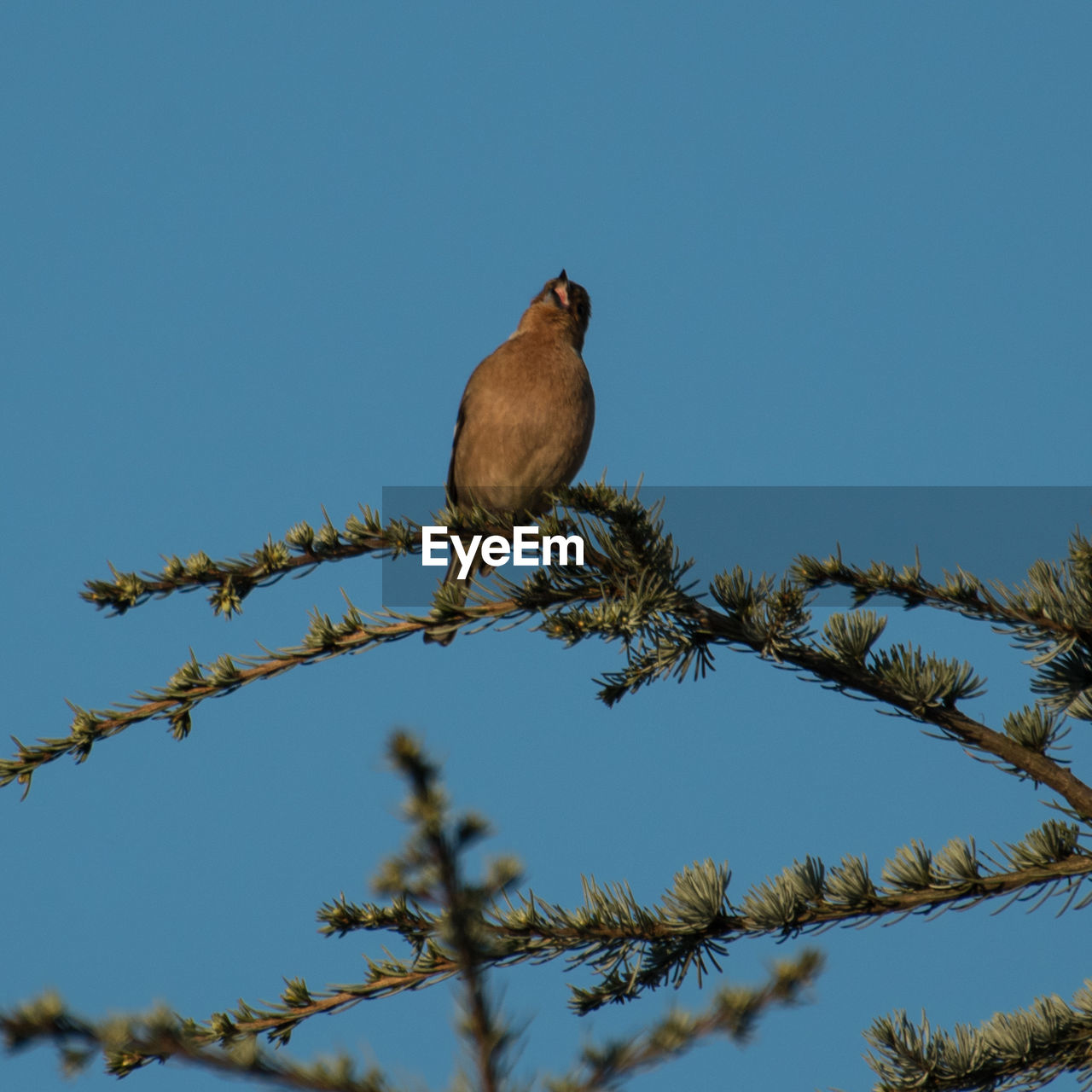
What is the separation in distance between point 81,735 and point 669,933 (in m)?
1.51

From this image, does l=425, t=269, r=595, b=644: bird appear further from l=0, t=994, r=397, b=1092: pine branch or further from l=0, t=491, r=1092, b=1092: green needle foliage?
l=0, t=994, r=397, b=1092: pine branch

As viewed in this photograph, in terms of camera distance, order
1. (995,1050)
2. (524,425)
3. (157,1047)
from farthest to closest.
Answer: (524,425) → (995,1050) → (157,1047)

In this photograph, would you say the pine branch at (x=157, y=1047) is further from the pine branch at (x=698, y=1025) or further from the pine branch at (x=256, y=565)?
the pine branch at (x=256, y=565)

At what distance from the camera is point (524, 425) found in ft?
25.3

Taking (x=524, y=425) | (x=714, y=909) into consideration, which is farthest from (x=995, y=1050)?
(x=524, y=425)

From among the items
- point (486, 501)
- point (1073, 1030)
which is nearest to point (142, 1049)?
point (1073, 1030)

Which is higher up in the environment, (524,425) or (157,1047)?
(524,425)

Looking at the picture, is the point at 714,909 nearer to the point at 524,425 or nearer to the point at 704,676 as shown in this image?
the point at 704,676

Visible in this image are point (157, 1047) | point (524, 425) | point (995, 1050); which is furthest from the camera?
point (524, 425)

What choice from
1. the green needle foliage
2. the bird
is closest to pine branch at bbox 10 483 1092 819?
the green needle foliage

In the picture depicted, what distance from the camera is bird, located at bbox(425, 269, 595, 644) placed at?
7746 millimetres

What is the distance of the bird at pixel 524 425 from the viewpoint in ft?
25.4

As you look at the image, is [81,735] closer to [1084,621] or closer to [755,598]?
[755,598]

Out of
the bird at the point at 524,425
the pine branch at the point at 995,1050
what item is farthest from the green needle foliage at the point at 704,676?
the bird at the point at 524,425
